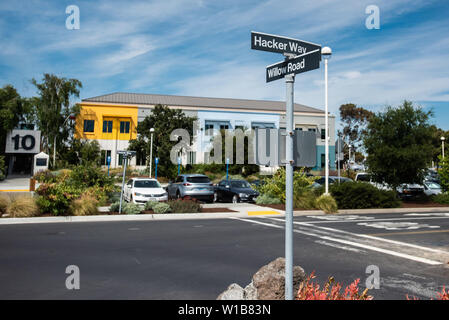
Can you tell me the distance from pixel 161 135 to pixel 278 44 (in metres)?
37.9

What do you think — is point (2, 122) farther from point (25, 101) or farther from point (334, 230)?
point (334, 230)

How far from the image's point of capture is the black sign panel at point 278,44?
13.2 feet

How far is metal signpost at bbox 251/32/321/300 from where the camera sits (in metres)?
3.72

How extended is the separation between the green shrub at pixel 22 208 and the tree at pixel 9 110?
90.4 feet

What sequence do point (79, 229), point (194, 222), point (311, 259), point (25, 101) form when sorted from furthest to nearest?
point (25, 101) → point (194, 222) → point (79, 229) → point (311, 259)

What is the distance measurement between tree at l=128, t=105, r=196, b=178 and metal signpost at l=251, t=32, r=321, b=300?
118ft

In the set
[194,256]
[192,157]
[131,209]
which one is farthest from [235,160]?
[194,256]

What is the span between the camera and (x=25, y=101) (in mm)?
39594

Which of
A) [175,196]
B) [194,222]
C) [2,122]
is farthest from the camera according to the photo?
[2,122]

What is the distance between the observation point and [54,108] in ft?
140

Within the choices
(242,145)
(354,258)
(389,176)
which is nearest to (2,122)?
(242,145)

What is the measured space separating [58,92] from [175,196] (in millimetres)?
31035

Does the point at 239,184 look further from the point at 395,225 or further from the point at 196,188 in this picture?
the point at 395,225

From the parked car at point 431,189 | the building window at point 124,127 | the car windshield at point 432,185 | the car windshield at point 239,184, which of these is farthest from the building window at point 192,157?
the parked car at point 431,189
